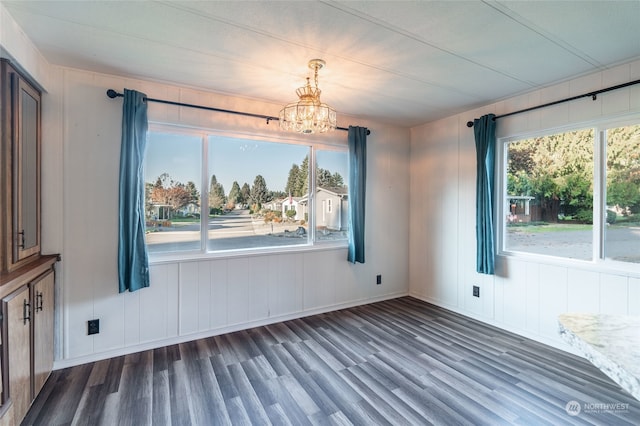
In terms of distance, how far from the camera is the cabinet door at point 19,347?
5.48 feet

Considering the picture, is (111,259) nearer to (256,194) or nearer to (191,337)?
(191,337)

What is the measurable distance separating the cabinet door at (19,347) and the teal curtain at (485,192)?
155 inches

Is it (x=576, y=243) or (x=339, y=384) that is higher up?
(x=576, y=243)

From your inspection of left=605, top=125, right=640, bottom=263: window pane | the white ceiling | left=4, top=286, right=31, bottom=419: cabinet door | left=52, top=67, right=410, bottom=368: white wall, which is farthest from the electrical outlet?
left=605, top=125, right=640, bottom=263: window pane

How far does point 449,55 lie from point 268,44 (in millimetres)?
1371

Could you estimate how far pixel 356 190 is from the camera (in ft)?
12.3

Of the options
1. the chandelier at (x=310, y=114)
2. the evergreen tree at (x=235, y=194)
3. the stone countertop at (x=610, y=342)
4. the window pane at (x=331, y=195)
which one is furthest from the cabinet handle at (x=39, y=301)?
the stone countertop at (x=610, y=342)

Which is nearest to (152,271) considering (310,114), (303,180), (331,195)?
(303,180)

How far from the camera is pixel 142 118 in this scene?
2627 millimetres

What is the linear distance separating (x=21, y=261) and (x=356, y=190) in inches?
123

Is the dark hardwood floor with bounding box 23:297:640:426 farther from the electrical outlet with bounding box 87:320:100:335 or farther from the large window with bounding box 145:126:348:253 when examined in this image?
the large window with bounding box 145:126:348:253

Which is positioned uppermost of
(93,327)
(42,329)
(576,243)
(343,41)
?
(343,41)

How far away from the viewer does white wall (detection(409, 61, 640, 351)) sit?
2.51 metres

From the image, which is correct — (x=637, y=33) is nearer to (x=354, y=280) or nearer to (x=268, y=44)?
(x=268, y=44)
